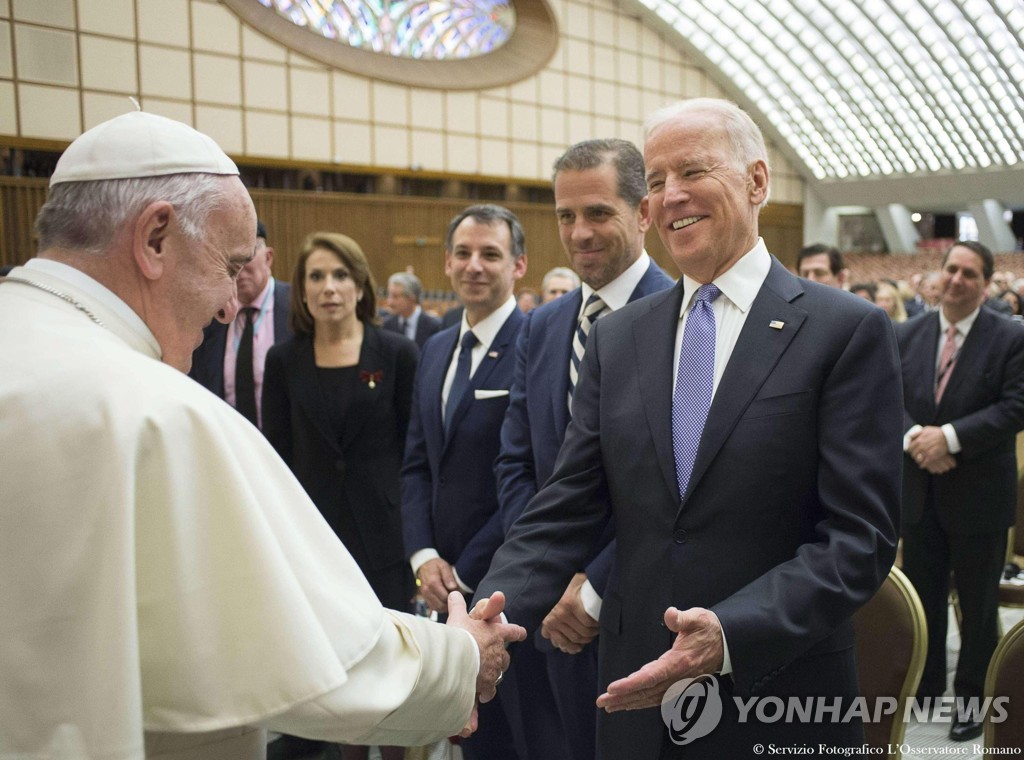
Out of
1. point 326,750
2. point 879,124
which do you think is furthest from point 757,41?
point 326,750

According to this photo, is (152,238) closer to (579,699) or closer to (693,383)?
(693,383)

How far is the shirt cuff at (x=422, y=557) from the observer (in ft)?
9.81

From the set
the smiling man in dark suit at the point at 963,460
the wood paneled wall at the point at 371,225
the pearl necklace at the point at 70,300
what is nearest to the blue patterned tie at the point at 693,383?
the pearl necklace at the point at 70,300

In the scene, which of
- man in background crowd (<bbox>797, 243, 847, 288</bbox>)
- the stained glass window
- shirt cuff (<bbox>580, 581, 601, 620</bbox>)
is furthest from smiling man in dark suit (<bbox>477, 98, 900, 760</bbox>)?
the stained glass window

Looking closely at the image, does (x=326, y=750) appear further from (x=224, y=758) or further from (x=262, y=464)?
(x=262, y=464)

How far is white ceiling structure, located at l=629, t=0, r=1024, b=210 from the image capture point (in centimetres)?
2473

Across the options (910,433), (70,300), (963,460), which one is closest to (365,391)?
(70,300)

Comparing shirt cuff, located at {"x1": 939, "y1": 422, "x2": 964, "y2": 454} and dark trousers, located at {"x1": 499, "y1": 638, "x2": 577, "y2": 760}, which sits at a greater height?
shirt cuff, located at {"x1": 939, "y1": 422, "x2": 964, "y2": 454}

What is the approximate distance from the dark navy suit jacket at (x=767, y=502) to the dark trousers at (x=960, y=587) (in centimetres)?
286

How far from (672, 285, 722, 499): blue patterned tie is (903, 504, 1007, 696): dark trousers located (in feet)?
10.0

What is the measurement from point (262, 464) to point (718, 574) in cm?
94

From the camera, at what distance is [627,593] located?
1866 mm

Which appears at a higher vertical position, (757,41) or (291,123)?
(757,41)

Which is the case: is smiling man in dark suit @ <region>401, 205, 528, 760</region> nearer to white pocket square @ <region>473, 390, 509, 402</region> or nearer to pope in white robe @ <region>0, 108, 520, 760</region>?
white pocket square @ <region>473, 390, 509, 402</region>
